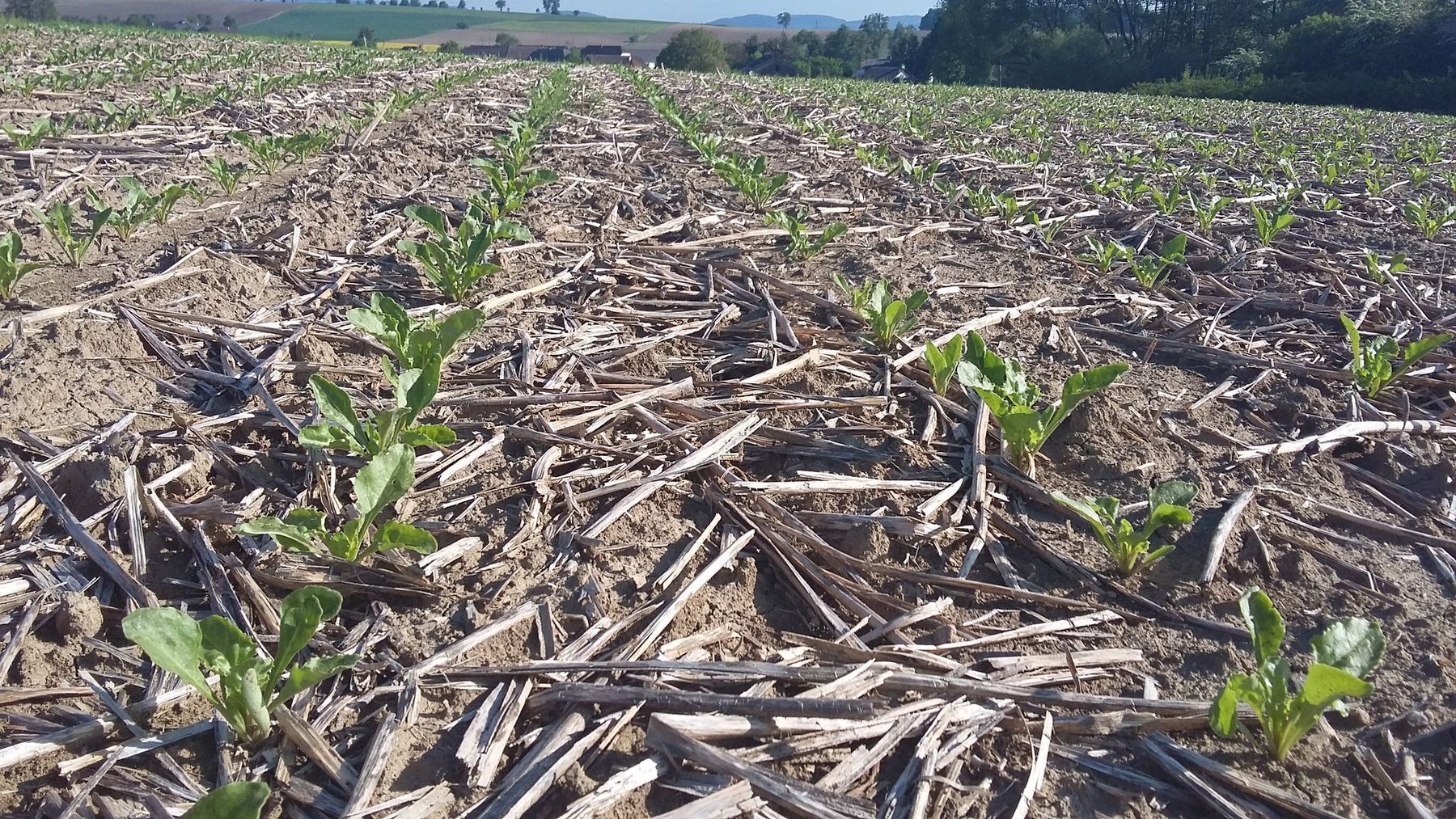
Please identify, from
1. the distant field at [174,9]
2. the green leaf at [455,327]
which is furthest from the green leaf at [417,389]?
the distant field at [174,9]

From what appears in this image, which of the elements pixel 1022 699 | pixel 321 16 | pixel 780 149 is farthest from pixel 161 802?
pixel 321 16

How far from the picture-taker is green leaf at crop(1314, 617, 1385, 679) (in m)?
1.64

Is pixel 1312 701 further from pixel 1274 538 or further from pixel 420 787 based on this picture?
pixel 420 787

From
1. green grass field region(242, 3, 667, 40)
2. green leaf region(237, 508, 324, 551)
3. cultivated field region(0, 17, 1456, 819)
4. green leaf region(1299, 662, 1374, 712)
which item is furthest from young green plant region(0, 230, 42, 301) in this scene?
green grass field region(242, 3, 667, 40)

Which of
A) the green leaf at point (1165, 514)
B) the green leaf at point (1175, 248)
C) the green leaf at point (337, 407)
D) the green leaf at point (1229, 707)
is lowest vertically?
the green leaf at point (1229, 707)

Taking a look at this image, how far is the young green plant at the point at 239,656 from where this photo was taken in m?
1.49

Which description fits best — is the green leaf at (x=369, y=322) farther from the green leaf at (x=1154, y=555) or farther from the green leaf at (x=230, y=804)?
the green leaf at (x=1154, y=555)

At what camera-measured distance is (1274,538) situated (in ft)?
7.31

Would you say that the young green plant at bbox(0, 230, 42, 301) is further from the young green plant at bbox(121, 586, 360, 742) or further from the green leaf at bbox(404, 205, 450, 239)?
the young green plant at bbox(121, 586, 360, 742)

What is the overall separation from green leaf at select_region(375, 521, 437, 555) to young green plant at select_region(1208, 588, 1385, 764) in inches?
66.3

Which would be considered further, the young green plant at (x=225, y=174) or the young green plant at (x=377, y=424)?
the young green plant at (x=225, y=174)

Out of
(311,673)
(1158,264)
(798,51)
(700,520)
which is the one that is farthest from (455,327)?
(798,51)

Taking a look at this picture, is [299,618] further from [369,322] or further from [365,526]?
[369,322]

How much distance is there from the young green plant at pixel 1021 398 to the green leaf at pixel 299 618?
1806mm
